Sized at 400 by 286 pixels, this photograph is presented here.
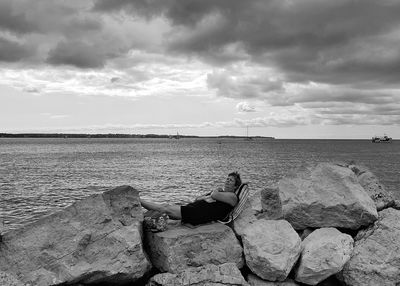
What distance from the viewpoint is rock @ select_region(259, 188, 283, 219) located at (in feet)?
34.5

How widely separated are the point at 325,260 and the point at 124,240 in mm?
4198

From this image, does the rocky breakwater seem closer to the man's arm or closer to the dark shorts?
the dark shorts

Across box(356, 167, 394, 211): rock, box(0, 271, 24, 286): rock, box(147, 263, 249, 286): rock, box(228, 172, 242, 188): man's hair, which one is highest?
box(228, 172, 242, 188): man's hair

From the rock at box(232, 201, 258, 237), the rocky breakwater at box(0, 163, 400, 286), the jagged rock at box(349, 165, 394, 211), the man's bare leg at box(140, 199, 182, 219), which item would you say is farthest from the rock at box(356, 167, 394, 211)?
the man's bare leg at box(140, 199, 182, 219)

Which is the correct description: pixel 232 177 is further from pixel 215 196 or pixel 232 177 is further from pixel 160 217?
pixel 160 217

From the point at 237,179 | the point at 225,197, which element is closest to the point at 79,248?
the point at 225,197

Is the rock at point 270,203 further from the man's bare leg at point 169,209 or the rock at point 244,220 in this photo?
the man's bare leg at point 169,209

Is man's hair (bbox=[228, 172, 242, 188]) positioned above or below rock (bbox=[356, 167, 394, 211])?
above

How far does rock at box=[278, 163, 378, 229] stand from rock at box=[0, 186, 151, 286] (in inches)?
155

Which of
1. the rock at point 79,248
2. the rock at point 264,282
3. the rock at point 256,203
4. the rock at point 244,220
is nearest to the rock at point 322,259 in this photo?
the rock at point 264,282

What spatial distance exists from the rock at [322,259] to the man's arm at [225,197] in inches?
81.1

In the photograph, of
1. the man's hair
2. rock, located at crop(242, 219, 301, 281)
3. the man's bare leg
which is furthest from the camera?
the man's hair

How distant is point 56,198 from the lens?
29.1 metres

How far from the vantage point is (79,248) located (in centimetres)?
823
